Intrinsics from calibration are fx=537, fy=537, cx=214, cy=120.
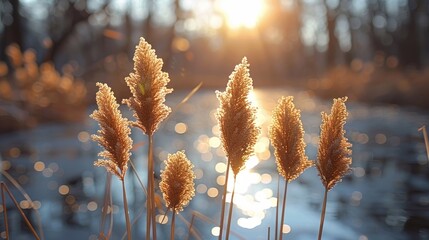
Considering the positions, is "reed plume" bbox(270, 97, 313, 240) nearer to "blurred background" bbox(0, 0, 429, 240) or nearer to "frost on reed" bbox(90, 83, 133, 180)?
"frost on reed" bbox(90, 83, 133, 180)

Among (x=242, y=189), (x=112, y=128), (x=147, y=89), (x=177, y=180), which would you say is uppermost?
(x=147, y=89)

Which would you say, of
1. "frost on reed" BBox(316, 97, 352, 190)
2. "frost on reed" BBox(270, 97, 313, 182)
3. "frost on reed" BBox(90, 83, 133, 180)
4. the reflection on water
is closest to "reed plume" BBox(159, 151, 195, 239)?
"frost on reed" BBox(90, 83, 133, 180)

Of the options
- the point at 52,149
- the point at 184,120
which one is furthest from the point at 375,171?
the point at 184,120

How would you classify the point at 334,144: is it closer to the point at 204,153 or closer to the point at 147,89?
the point at 147,89

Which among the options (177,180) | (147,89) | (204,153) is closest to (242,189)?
(204,153)

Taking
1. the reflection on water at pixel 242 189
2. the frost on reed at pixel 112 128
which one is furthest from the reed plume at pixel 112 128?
the reflection on water at pixel 242 189

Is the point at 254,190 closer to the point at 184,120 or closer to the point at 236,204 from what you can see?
the point at 236,204
